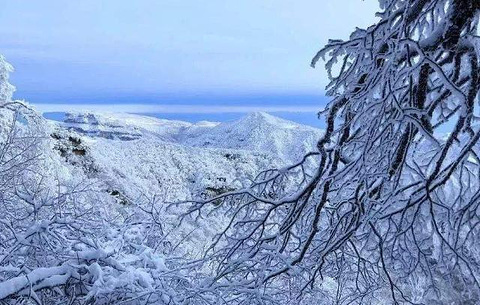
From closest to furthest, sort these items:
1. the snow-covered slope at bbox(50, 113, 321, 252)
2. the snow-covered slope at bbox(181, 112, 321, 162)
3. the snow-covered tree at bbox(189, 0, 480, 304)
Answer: the snow-covered tree at bbox(189, 0, 480, 304) < the snow-covered slope at bbox(50, 113, 321, 252) < the snow-covered slope at bbox(181, 112, 321, 162)

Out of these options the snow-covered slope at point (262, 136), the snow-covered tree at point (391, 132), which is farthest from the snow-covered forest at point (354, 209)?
the snow-covered slope at point (262, 136)

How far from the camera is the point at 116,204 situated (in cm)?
→ 2122

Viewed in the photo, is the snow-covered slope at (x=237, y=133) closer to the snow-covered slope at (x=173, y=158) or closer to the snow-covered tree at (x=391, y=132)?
the snow-covered slope at (x=173, y=158)

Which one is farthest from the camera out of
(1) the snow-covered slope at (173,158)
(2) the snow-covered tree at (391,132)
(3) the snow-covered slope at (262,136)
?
(3) the snow-covered slope at (262,136)

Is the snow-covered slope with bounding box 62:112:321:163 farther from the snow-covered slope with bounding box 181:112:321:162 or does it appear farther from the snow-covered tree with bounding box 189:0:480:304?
the snow-covered tree with bounding box 189:0:480:304

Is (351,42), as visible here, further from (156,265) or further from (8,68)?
(8,68)

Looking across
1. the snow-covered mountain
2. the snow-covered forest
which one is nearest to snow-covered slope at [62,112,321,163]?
the snow-covered mountain

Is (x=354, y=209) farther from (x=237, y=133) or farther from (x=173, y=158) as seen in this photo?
(x=237, y=133)

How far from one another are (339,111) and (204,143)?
56317mm

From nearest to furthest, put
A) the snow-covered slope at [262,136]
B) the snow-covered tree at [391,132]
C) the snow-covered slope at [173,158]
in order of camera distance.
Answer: the snow-covered tree at [391,132] < the snow-covered slope at [173,158] < the snow-covered slope at [262,136]

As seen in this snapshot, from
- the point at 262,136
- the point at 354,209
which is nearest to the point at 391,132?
the point at 354,209

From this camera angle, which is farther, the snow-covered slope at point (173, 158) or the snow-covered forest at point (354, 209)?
the snow-covered slope at point (173, 158)

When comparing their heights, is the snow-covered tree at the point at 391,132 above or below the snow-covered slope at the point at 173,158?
above

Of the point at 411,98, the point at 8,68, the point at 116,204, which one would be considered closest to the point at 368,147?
the point at 411,98
